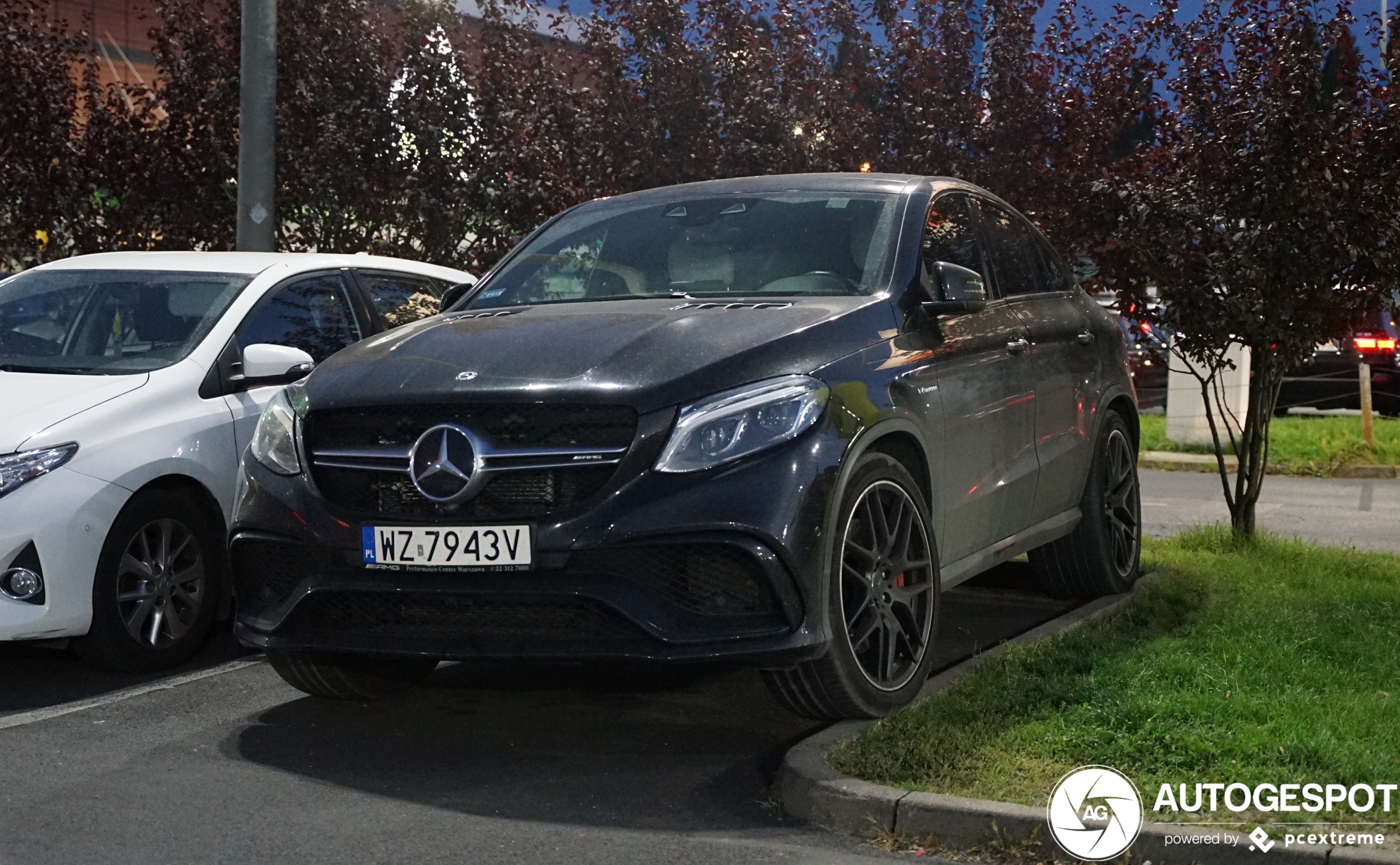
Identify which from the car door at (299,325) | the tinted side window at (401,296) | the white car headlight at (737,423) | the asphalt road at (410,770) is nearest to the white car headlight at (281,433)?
the asphalt road at (410,770)

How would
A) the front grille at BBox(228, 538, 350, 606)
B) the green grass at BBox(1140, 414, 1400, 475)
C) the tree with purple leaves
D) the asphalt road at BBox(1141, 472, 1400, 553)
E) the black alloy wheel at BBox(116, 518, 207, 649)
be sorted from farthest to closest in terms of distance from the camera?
the green grass at BBox(1140, 414, 1400, 475) → the asphalt road at BBox(1141, 472, 1400, 553) → the tree with purple leaves → the black alloy wheel at BBox(116, 518, 207, 649) → the front grille at BBox(228, 538, 350, 606)

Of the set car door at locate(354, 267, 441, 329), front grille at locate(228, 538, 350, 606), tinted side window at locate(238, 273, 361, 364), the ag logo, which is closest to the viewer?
the ag logo

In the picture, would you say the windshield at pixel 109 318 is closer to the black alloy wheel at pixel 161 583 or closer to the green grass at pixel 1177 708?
the black alloy wheel at pixel 161 583

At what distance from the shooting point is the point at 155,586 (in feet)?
21.4

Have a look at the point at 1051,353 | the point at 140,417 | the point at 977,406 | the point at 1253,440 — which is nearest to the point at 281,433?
the point at 140,417

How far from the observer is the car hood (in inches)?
195

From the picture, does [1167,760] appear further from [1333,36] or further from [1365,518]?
[1365,518]

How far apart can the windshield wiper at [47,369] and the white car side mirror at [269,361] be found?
627 millimetres

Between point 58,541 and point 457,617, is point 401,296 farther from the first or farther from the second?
point 457,617

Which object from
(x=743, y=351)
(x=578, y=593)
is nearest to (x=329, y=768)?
(x=578, y=593)

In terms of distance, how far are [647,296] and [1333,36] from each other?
475 cm

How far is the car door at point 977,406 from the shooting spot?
5902mm

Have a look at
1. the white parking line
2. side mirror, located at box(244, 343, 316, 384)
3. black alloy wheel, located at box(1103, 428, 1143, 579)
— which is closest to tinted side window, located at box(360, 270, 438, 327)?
side mirror, located at box(244, 343, 316, 384)

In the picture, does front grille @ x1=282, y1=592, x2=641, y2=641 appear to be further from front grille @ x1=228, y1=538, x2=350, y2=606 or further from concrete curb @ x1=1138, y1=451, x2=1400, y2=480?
concrete curb @ x1=1138, y1=451, x2=1400, y2=480
